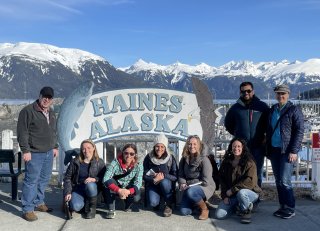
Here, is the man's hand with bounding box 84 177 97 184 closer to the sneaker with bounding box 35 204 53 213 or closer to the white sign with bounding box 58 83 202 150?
the sneaker with bounding box 35 204 53 213

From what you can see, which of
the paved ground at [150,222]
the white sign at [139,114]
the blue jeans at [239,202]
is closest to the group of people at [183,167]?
the blue jeans at [239,202]

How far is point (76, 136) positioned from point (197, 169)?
250 centimetres

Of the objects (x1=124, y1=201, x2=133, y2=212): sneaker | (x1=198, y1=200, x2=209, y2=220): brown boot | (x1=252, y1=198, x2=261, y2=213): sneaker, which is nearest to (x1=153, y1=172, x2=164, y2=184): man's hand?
(x1=124, y1=201, x2=133, y2=212): sneaker

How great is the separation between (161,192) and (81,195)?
3.58 feet

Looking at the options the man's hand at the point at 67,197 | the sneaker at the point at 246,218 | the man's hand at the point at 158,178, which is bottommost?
the sneaker at the point at 246,218

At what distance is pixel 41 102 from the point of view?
19.7 ft

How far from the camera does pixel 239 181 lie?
20.0 ft

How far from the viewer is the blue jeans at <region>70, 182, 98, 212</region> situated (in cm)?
604

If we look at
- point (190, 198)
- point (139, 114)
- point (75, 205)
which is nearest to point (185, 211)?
point (190, 198)

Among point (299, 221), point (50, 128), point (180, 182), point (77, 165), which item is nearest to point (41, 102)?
point (50, 128)

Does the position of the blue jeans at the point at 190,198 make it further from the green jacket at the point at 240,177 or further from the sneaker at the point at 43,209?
the sneaker at the point at 43,209

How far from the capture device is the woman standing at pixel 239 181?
6004mm

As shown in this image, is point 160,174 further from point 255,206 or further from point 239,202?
point 255,206

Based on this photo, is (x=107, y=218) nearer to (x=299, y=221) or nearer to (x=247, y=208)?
(x=247, y=208)
